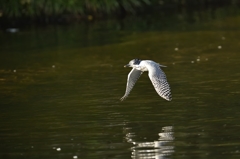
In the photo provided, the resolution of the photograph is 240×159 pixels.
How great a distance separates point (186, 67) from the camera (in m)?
20.0

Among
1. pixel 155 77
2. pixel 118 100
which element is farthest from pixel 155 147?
pixel 118 100

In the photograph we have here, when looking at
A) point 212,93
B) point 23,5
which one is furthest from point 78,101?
point 23,5

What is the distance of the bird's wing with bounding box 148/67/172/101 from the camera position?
42.3ft

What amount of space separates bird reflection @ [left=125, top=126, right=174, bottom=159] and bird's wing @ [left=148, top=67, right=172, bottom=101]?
57 cm

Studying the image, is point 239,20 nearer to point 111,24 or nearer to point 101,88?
point 111,24

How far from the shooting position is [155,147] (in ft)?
38.2

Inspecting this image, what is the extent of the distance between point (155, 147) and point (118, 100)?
4.37 meters

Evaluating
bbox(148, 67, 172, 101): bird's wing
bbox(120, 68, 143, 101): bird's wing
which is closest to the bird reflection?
bbox(148, 67, 172, 101): bird's wing

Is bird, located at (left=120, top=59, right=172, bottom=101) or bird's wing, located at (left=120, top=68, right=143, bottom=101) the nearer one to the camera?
bird, located at (left=120, top=59, right=172, bottom=101)

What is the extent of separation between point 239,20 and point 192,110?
56.7 ft

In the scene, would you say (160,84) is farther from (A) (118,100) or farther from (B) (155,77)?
(A) (118,100)

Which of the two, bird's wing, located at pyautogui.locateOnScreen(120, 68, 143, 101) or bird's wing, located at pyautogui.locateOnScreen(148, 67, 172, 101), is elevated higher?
bird's wing, located at pyautogui.locateOnScreen(120, 68, 143, 101)

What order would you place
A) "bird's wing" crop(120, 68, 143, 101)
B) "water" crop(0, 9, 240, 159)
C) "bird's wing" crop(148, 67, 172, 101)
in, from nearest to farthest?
1. "water" crop(0, 9, 240, 159)
2. "bird's wing" crop(148, 67, 172, 101)
3. "bird's wing" crop(120, 68, 143, 101)

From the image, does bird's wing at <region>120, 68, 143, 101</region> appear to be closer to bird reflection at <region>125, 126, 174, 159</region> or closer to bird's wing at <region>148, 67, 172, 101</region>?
bird's wing at <region>148, 67, 172, 101</region>
